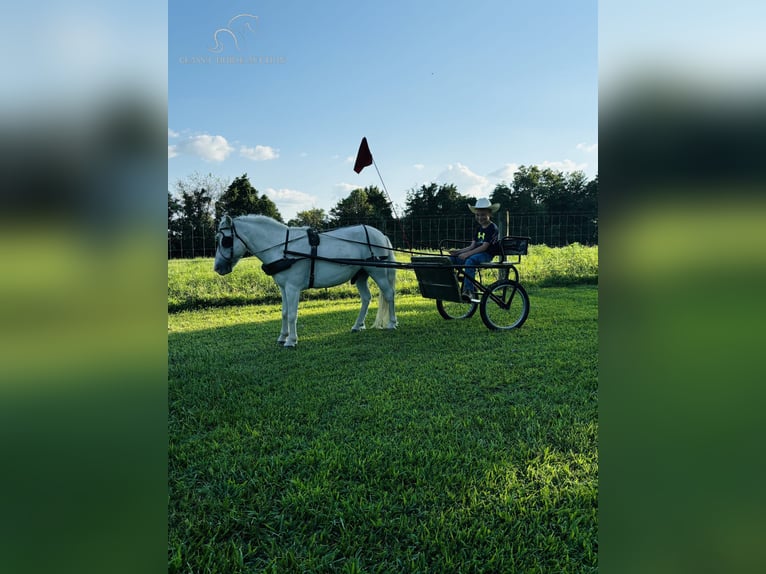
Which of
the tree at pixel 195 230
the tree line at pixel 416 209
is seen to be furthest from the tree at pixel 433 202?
the tree at pixel 195 230

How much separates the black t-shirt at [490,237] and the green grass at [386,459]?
1429mm

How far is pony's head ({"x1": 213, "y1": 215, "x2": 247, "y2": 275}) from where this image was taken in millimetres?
5129

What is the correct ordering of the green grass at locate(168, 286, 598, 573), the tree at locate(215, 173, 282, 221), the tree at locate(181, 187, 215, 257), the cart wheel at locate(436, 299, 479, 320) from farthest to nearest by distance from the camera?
1. the tree at locate(215, 173, 282, 221)
2. the tree at locate(181, 187, 215, 257)
3. the cart wheel at locate(436, 299, 479, 320)
4. the green grass at locate(168, 286, 598, 573)

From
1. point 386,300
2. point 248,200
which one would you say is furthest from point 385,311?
point 248,200

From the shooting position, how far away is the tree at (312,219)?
12.4 metres

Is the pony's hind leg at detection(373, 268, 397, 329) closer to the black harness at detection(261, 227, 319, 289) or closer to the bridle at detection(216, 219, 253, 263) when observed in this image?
the black harness at detection(261, 227, 319, 289)

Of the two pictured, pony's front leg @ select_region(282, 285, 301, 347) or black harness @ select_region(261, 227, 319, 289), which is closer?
pony's front leg @ select_region(282, 285, 301, 347)

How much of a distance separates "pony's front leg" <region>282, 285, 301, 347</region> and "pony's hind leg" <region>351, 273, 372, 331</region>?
37.3 inches

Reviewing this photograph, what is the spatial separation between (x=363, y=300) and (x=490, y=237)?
194 cm

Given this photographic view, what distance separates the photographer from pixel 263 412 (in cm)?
313

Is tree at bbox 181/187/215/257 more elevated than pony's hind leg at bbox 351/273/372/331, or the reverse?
tree at bbox 181/187/215/257

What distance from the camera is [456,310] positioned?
281 inches
